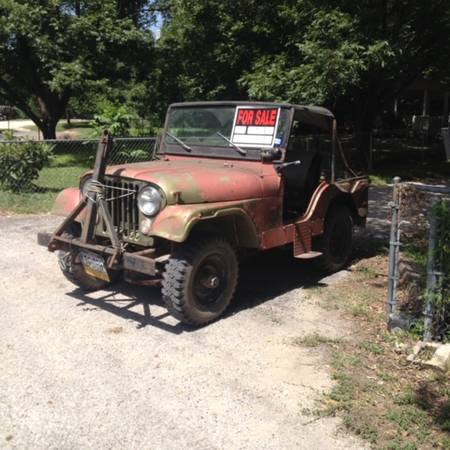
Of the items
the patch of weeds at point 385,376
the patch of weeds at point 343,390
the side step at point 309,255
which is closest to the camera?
the patch of weeds at point 343,390

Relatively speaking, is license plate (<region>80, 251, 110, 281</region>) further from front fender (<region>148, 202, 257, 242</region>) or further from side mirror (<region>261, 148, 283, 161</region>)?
side mirror (<region>261, 148, 283, 161</region>)

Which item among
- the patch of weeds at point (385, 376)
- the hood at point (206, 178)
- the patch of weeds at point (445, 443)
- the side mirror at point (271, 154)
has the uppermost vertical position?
the side mirror at point (271, 154)

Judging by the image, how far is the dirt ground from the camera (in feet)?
10.5

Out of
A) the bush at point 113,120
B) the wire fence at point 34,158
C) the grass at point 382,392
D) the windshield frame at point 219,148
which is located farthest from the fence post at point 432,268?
the bush at point 113,120

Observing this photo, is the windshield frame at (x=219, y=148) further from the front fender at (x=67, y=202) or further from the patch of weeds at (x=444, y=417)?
the patch of weeds at (x=444, y=417)

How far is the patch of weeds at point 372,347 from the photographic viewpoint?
432cm

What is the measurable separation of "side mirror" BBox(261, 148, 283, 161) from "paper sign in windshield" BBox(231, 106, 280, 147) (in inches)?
4.4

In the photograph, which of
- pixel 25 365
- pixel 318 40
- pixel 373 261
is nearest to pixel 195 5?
pixel 318 40

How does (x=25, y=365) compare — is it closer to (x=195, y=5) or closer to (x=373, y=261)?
(x=373, y=261)

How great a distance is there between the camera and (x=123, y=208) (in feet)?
15.8

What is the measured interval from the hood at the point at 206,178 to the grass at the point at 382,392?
141 cm

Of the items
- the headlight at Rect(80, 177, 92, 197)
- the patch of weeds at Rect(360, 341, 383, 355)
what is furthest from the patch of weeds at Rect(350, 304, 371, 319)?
the headlight at Rect(80, 177, 92, 197)

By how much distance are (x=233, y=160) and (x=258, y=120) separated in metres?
0.46

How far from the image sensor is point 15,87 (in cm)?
1925
